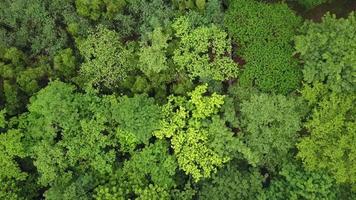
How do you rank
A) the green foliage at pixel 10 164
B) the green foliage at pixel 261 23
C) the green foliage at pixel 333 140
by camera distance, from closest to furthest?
the green foliage at pixel 333 140 < the green foliage at pixel 10 164 < the green foliage at pixel 261 23

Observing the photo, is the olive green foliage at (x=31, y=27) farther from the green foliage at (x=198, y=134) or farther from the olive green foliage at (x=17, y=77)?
the green foliage at (x=198, y=134)

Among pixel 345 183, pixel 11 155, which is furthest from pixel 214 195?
pixel 11 155

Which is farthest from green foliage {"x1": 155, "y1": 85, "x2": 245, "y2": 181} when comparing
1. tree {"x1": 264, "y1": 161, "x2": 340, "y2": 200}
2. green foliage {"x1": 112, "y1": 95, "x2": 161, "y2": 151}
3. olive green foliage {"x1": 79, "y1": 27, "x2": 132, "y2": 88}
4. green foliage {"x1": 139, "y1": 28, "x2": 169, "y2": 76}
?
olive green foliage {"x1": 79, "y1": 27, "x2": 132, "y2": 88}

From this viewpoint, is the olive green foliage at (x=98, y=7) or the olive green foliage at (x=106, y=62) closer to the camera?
the olive green foliage at (x=106, y=62)

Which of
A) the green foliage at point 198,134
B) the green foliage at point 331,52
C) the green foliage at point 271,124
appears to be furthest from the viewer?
the green foliage at point 198,134

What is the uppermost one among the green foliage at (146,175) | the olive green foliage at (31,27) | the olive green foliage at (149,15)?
the olive green foliage at (149,15)

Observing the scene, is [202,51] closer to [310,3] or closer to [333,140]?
[310,3]

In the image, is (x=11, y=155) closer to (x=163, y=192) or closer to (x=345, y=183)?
(x=163, y=192)

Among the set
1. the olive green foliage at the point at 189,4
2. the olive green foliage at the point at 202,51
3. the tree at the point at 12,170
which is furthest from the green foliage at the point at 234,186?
the tree at the point at 12,170

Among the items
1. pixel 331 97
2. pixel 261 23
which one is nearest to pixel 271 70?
pixel 261 23
